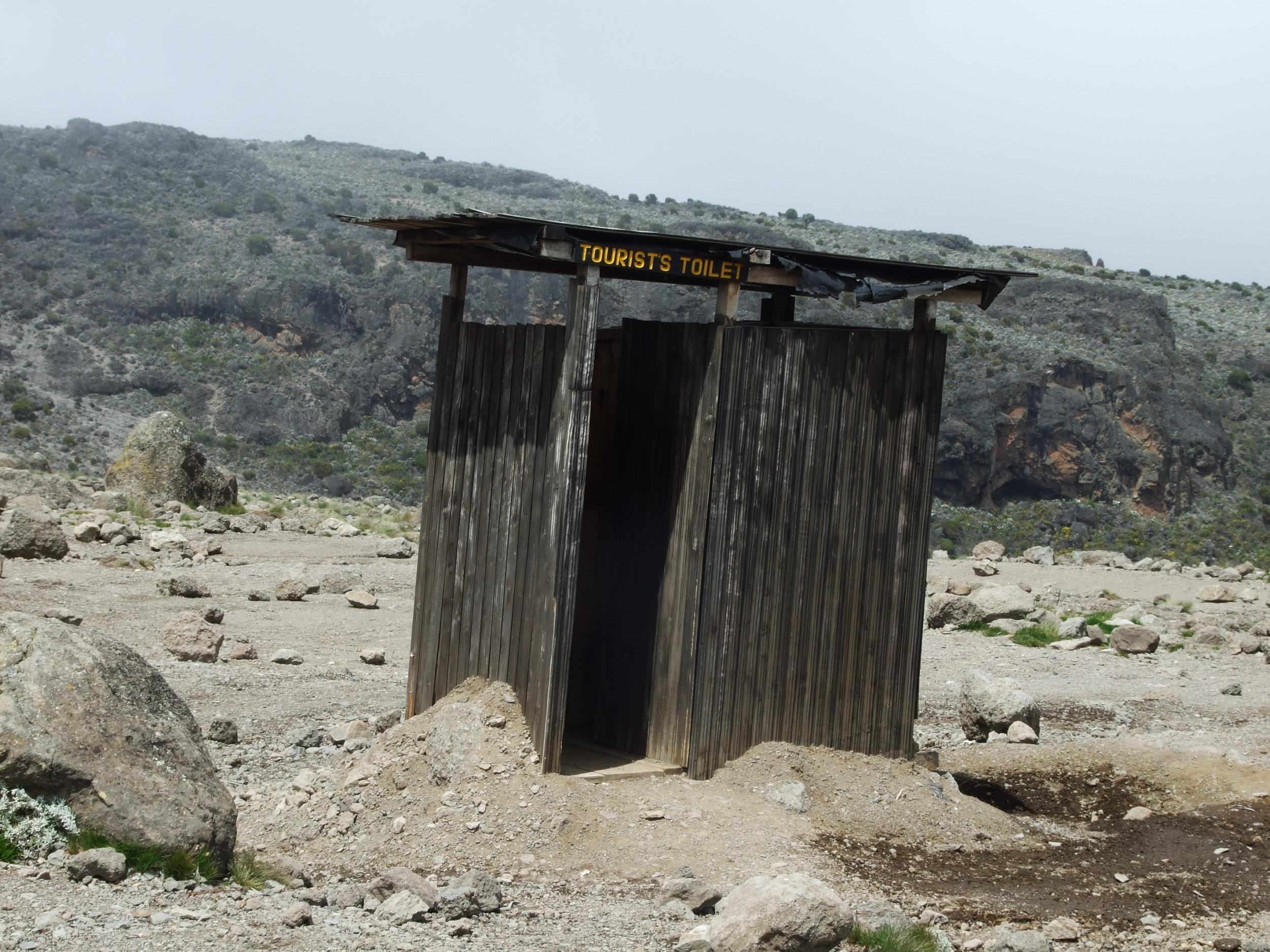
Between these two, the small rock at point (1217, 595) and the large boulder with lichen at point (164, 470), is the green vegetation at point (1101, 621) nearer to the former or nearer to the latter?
the small rock at point (1217, 595)

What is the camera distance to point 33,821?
5.78 metres

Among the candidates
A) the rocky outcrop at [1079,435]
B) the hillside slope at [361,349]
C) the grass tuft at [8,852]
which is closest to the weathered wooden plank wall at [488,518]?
the grass tuft at [8,852]

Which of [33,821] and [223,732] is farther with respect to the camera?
[223,732]

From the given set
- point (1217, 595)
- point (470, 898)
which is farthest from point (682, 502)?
point (1217, 595)

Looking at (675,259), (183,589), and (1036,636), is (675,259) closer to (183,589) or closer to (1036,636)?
(183,589)

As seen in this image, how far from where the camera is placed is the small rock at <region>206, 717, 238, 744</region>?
924 centimetres

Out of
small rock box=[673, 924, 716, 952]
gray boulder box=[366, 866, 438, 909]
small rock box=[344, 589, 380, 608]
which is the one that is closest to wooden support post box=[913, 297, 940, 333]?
small rock box=[673, 924, 716, 952]

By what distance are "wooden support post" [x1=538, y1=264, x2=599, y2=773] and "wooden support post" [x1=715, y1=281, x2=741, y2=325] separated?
0.76 metres

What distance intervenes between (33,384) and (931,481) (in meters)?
37.9

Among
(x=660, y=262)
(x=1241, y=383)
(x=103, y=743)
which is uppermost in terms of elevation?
(x=1241, y=383)

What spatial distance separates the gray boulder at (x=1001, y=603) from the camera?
55.0ft

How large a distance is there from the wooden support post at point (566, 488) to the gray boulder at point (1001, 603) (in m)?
9.89

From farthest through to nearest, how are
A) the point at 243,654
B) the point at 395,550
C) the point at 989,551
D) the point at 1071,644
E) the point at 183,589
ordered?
the point at 989,551
the point at 395,550
the point at 1071,644
the point at 183,589
the point at 243,654

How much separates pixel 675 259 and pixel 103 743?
3862mm
